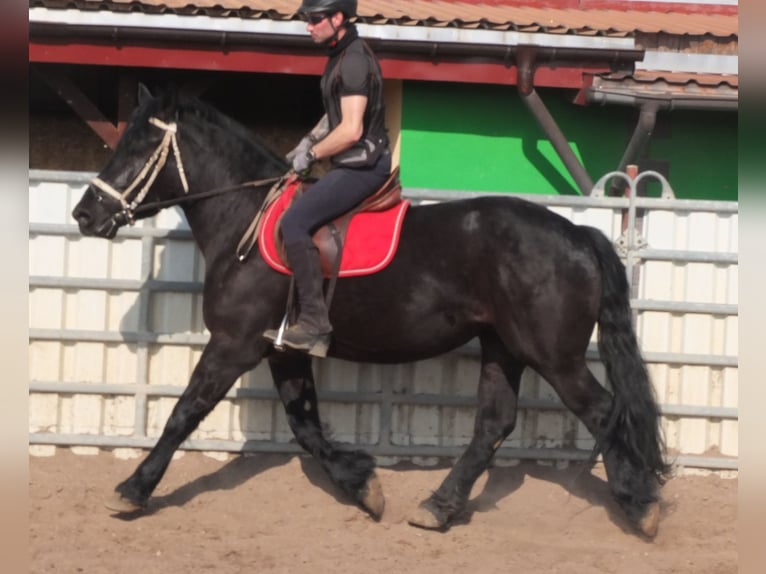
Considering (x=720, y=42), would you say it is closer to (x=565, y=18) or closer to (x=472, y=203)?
(x=565, y=18)

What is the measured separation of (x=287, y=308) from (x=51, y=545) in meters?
1.75

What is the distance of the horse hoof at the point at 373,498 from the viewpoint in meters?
6.72

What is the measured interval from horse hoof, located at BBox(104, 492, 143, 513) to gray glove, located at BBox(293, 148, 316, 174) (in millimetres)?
2043

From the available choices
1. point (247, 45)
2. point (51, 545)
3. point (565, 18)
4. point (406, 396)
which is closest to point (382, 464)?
point (406, 396)

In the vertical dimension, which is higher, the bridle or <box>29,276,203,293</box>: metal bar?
the bridle

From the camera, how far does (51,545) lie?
6.13 m

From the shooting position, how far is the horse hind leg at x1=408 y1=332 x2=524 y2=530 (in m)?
6.60

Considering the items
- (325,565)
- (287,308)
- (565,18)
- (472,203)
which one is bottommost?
(325,565)

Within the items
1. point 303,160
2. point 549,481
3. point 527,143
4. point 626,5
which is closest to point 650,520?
point 549,481

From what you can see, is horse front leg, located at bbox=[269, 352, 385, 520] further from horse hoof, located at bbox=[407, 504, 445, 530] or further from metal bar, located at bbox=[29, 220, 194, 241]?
metal bar, located at bbox=[29, 220, 194, 241]

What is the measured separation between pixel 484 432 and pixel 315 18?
2501 mm

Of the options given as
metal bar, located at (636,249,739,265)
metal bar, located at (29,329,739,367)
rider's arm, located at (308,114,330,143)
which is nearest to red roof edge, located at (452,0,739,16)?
metal bar, located at (636,249,739,265)

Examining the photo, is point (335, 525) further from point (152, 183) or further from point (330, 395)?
point (152, 183)

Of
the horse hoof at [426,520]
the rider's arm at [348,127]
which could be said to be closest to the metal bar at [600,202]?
the rider's arm at [348,127]
